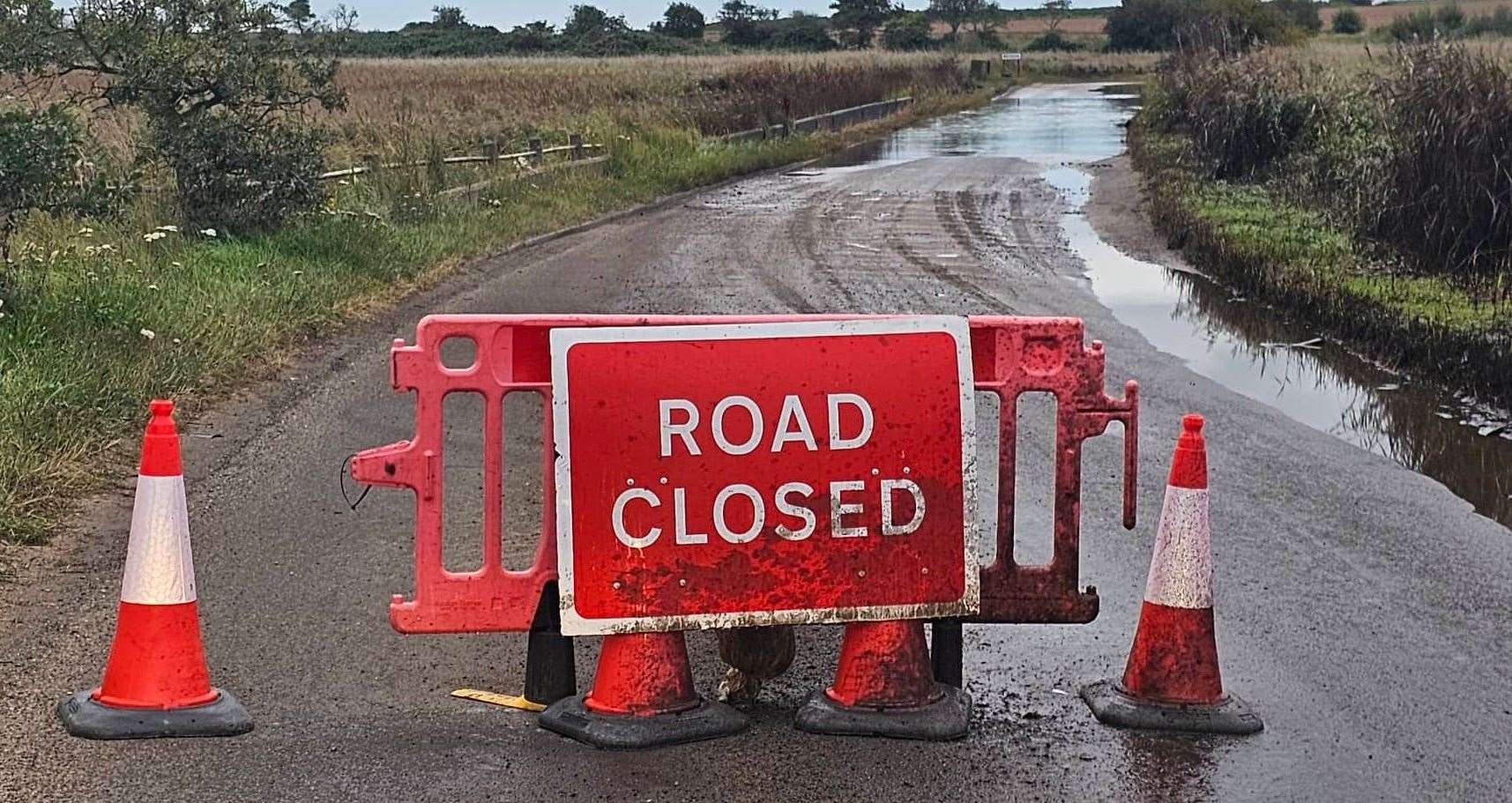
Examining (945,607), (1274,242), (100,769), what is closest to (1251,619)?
(945,607)

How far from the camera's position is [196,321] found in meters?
11.1

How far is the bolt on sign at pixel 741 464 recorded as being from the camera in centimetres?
496

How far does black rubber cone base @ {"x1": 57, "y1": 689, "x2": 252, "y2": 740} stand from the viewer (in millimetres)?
4891

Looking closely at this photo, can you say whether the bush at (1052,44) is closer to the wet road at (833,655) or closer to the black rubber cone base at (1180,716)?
the wet road at (833,655)

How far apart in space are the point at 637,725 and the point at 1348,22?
81.0 meters

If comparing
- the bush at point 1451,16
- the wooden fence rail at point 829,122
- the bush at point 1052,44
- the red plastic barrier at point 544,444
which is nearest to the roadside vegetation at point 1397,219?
the red plastic barrier at point 544,444

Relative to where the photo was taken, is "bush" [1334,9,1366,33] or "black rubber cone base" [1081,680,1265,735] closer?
"black rubber cone base" [1081,680,1265,735]

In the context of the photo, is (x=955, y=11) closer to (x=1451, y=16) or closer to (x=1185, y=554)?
(x=1451, y=16)

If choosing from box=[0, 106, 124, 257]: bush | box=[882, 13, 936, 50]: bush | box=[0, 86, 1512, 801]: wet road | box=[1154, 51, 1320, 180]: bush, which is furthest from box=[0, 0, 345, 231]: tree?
box=[882, 13, 936, 50]: bush

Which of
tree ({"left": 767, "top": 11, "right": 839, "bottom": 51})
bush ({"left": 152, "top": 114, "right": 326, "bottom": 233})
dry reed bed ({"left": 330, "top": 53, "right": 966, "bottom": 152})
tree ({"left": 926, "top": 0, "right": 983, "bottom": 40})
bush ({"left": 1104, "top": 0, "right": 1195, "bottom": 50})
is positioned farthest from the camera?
tree ({"left": 926, "top": 0, "right": 983, "bottom": 40})

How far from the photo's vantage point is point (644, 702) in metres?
5.02

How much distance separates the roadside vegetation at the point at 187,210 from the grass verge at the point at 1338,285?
7057mm

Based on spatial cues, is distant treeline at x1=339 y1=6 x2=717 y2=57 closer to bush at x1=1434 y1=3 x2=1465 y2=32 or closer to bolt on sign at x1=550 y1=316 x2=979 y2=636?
bush at x1=1434 y1=3 x2=1465 y2=32

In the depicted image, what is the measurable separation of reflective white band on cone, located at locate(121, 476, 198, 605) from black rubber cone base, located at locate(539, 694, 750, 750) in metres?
1.07
